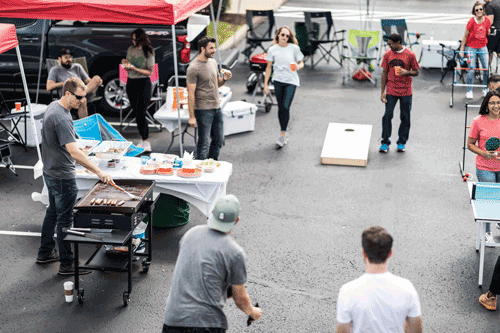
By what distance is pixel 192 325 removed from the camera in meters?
4.20

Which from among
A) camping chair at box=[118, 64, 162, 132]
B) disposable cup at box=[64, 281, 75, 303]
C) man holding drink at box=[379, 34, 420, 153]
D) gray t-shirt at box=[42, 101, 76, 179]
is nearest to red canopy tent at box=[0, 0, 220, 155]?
camping chair at box=[118, 64, 162, 132]

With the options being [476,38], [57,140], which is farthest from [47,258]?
[476,38]

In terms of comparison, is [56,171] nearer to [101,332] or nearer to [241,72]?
[101,332]

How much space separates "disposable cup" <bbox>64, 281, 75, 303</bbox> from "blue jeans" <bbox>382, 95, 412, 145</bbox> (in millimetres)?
5926

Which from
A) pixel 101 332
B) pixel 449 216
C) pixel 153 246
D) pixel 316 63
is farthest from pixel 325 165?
pixel 316 63

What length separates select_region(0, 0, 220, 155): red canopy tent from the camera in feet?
28.3

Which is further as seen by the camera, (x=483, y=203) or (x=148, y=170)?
(x=148, y=170)

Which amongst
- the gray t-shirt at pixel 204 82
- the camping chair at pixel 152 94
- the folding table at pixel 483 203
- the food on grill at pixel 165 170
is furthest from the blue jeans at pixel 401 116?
the food on grill at pixel 165 170

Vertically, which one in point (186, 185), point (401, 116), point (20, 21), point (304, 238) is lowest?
point (304, 238)

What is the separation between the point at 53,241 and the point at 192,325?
3269 mm

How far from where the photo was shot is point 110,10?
8719mm

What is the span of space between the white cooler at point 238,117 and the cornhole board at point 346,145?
1377mm

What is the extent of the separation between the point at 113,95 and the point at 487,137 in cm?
721

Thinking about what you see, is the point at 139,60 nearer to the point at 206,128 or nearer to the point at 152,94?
the point at 152,94
